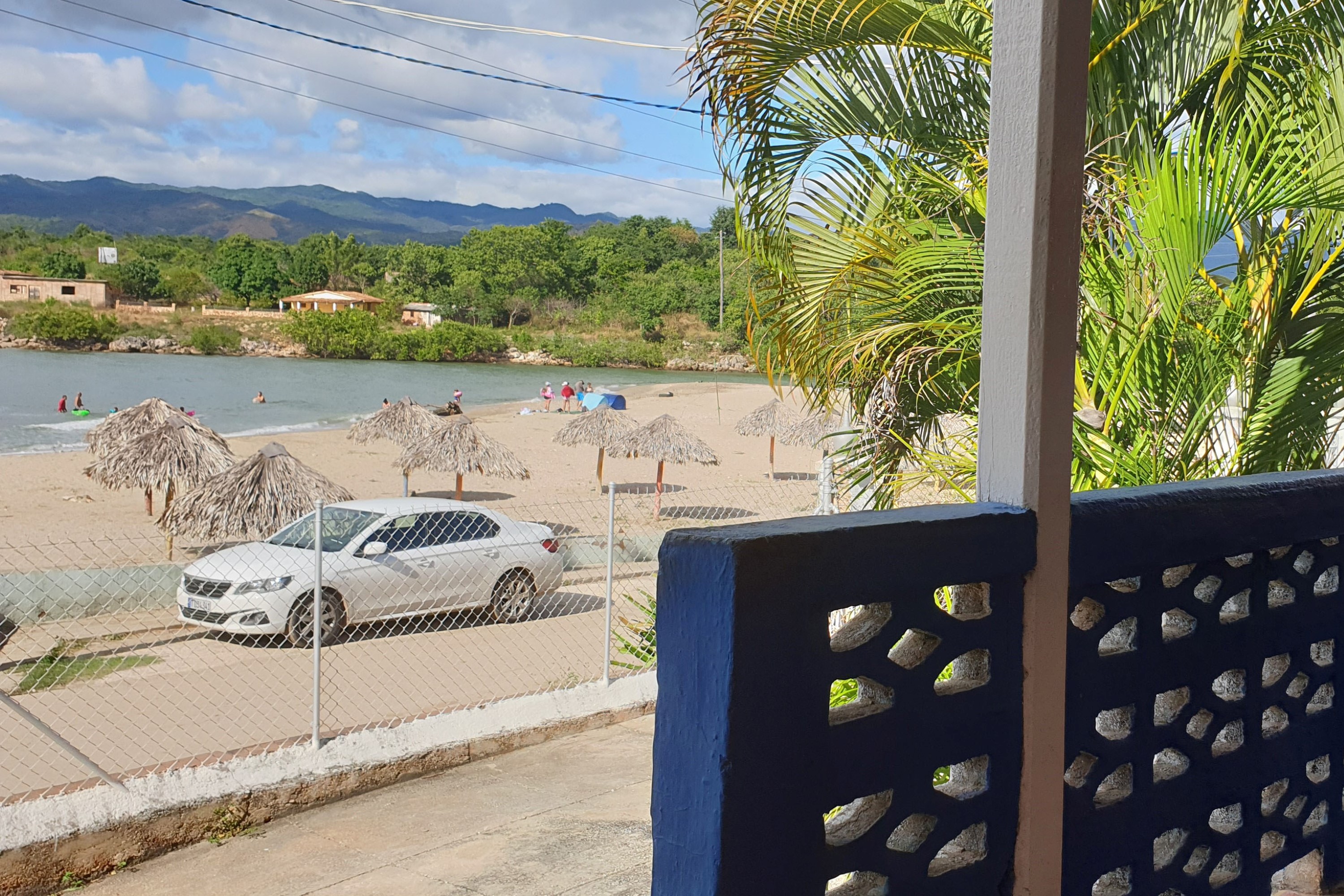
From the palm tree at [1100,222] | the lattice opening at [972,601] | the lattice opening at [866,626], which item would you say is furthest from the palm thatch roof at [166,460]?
the lattice opening at [866,626]

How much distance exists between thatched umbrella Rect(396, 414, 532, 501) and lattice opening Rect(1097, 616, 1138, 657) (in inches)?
749

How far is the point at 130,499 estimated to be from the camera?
25.7 meters

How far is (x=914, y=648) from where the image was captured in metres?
2.10

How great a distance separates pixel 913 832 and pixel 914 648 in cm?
34

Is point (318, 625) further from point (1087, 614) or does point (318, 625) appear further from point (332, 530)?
point (332, 530)

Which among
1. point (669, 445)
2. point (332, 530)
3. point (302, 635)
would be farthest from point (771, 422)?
point (302, 635)

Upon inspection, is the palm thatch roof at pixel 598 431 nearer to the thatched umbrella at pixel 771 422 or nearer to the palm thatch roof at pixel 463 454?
the palm thatch roof at pixel 463 454

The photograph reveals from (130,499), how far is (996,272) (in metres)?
26.8

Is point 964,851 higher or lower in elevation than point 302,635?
higher

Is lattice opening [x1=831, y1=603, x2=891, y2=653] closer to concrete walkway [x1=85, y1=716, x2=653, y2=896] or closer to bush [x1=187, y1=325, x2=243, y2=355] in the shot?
concrete walkway [x1=85, y1=716, x2=653, y2=896]

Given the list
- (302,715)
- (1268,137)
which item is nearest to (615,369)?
(302,715)

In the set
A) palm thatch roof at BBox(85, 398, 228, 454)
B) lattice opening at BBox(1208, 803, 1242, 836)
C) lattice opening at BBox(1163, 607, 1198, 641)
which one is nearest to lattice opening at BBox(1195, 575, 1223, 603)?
lattice opening at BBox(1163, 607, 1198, 641)

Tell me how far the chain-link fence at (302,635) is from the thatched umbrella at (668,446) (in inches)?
330

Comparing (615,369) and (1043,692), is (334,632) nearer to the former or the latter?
(1043,692)
